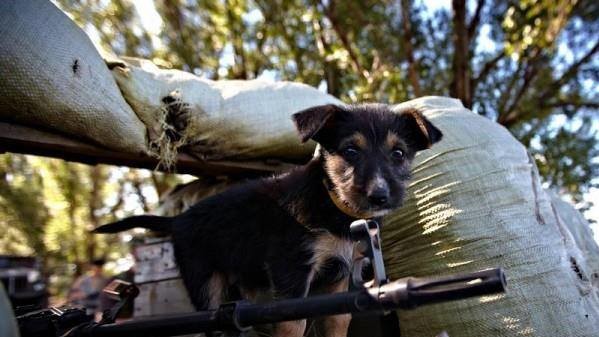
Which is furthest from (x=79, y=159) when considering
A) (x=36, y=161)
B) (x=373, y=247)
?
(x=36, y=161)

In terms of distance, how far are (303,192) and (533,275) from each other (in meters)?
1.30

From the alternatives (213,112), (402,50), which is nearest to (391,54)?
(402,50)

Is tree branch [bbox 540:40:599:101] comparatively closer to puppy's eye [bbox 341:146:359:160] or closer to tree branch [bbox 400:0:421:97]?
tree branch [bbox 400:0:421:97]

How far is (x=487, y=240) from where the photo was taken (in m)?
2.86

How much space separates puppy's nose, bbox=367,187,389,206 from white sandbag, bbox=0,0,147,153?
5.07ft

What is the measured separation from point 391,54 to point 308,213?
8.13 meters

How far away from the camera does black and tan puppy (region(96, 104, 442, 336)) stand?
2.58 meters

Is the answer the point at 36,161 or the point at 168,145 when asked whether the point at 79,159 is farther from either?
the point at 36,161

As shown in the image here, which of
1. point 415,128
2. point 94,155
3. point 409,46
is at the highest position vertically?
point 409,46

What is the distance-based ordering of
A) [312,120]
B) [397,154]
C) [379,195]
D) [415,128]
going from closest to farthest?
[379,195]
[312,120]
[397,154]
[415,128]

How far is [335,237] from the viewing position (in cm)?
273

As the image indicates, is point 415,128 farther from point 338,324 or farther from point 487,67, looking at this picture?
point 487,67

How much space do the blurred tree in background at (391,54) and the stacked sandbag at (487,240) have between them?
17.1 feet

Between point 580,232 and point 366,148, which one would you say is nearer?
point 366,148
